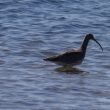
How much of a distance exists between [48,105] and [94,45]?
6.71 meters

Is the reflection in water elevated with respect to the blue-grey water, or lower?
lower

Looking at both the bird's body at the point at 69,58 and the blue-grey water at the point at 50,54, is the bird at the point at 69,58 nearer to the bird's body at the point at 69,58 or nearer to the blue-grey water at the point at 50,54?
the bird's body at the point at 69,58

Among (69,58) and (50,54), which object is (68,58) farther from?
(50,54)

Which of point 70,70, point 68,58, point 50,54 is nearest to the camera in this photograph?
point 70,70

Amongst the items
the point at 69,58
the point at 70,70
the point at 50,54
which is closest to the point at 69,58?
the point at 69,58

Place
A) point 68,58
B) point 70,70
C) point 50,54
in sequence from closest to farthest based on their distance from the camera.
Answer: point 70,70 → point 68,58 → point 50,54

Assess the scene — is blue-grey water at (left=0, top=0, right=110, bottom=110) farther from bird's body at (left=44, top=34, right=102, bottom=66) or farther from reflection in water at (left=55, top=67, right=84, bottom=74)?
bird's body at (left=44, top=34, right=102, bottom=66)

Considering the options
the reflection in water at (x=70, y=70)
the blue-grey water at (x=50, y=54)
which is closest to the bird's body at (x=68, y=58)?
the reflection in water at (x=70, y=70)

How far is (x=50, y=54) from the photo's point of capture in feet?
59.7

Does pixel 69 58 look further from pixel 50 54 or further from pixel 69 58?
pixel 50 54

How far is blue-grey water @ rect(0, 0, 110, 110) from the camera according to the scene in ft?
44.5

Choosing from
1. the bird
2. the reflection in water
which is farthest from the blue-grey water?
the bird

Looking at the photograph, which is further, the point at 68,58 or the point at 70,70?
the point at 68,58

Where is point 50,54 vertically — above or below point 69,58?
below
